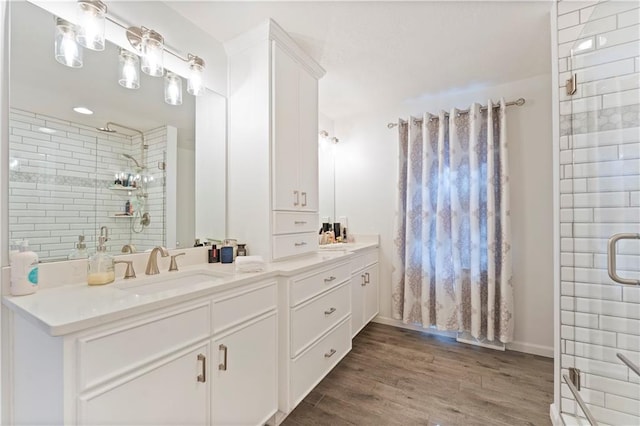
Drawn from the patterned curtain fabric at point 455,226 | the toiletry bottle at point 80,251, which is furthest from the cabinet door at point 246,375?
the patterned curtain fabric at point 455,226

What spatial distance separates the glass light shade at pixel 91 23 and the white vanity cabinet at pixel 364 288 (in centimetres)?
221

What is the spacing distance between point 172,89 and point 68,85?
0.51 meters

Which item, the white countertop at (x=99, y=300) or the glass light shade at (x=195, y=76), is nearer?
the white countertop at (x=99, y=300)

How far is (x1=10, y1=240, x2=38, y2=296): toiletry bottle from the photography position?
1.03 m

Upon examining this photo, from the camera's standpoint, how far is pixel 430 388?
77.0 inches

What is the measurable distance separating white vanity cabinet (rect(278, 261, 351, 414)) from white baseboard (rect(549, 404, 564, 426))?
1.31 meters

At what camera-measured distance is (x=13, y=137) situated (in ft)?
3.58

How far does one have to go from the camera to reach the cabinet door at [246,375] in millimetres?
1214

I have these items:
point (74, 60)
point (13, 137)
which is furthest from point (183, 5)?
point (13, 137)

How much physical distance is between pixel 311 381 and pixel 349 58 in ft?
7.80

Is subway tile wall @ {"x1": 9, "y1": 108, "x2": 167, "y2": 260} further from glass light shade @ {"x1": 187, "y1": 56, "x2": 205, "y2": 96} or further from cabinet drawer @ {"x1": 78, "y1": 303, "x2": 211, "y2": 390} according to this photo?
cabinet drawer @ {"x1": 78, "y1": 303, "x2": 211, "y2": 390}

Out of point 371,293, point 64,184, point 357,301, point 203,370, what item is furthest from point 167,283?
point 371,293

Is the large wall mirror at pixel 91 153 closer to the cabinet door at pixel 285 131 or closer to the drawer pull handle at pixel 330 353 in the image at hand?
the cabinet door at pixel 285 131

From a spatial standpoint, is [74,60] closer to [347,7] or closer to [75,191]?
[75,191]
